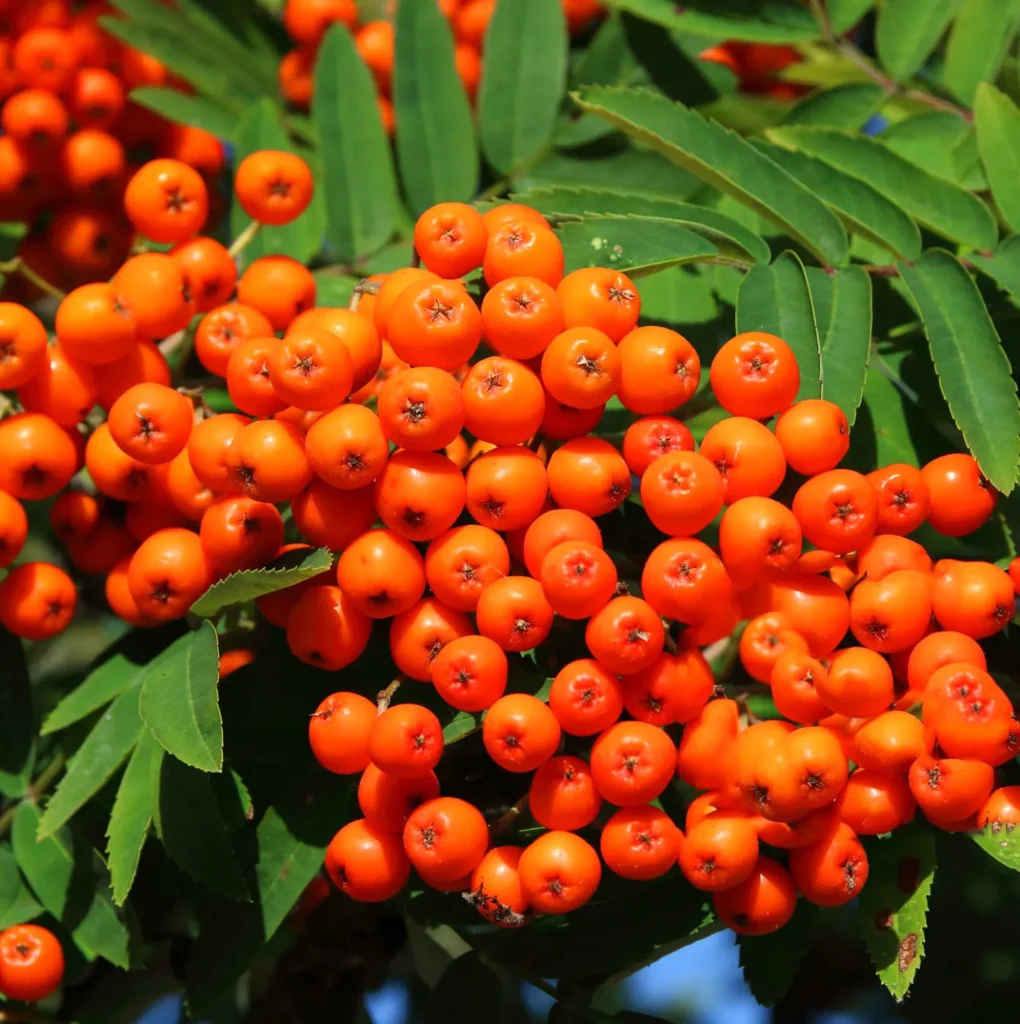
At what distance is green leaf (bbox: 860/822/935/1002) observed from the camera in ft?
5.84

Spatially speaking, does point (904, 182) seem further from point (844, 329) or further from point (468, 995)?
point (468, 995)

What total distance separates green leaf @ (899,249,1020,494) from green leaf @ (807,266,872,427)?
9 cm

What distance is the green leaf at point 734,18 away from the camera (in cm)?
262

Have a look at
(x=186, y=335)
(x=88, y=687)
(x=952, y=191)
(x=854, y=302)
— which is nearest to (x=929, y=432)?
(x=854, y=302)

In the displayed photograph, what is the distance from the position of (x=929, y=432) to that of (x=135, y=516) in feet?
4.42

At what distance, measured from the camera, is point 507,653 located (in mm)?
1823

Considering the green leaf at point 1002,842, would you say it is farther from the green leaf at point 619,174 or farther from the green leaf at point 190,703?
the green leaf at point 619,174

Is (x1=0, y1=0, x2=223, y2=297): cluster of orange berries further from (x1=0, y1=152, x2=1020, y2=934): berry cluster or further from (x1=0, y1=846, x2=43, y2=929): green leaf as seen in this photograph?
(x1=0, y1=846, x2=43, y2=929): green leaf

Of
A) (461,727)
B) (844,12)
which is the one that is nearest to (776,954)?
(461,727)

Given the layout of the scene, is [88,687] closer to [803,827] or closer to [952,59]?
[803,827]

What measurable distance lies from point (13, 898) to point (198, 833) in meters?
0.49

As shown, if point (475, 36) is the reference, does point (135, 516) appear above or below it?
below

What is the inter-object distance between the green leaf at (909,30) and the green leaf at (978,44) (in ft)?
0.18

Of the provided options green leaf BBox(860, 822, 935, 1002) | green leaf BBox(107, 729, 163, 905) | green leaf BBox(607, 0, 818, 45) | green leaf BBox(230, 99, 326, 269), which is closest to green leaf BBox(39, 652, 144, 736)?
green leaf BBox(107, 729, 163, 905)
